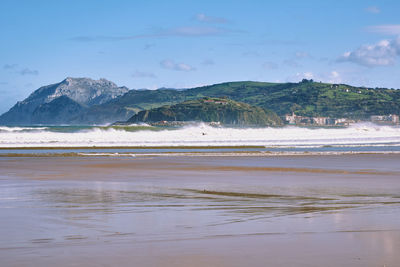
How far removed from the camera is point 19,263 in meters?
7.19

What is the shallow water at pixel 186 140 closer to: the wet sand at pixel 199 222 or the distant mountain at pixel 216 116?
the wet sand at pixel 199 222

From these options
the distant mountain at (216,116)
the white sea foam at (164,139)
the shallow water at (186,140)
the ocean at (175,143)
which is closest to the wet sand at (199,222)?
the ocean at (175,143)

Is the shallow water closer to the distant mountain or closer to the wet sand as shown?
the wet sand

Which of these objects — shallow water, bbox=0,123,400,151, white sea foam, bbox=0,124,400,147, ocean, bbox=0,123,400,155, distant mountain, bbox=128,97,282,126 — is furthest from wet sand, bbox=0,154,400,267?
distant mountain, bbox=128,97,282,126

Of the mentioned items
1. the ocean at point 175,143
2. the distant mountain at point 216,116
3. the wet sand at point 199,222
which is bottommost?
the wet sand at point 199,222

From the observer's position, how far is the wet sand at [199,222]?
7613 millimetres

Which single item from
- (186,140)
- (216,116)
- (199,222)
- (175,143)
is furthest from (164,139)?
(216,116)

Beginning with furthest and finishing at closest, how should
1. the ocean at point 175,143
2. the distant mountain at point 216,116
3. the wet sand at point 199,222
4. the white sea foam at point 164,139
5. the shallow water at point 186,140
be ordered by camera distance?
the distant mountain at point 216,116 → the white sea foam at point 164,139 → the shallow water at point 186,140 → the ocean at point 175,143 → the wet sand at point 199,222

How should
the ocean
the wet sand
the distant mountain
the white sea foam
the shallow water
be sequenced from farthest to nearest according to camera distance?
the distant mountain, the white sea foam, the shallow water, the ocean, the wet sand

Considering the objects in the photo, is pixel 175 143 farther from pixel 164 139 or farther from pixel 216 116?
pixel 216 116

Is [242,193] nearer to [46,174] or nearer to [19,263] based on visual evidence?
[19,263]

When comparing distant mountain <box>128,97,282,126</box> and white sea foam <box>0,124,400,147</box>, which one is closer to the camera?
white sea foam <box>0,124,400,147</box>

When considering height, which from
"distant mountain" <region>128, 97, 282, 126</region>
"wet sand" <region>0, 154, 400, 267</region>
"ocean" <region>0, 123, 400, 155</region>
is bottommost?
"wet sand" <region>0, 154, 400, 267</region>

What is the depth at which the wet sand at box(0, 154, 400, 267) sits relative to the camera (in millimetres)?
7613
